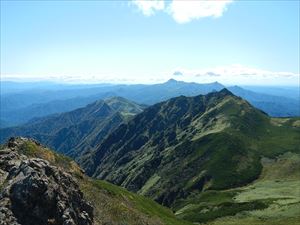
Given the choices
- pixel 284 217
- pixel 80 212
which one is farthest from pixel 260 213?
pixel 80 212

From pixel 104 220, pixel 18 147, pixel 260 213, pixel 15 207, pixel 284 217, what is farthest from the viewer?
pixel 260 213

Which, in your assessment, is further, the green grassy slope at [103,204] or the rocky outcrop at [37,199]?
the green grassy slope at [103,204]

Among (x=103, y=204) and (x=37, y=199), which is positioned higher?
(x=37, y=199)

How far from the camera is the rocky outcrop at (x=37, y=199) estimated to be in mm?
41406

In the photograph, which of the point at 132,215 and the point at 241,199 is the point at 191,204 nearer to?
the point at 241,199

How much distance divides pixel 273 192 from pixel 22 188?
13125 cm

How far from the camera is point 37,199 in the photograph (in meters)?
42.6

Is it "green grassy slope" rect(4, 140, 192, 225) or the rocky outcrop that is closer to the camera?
the rocky outcrop

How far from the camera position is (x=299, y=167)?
19300cm

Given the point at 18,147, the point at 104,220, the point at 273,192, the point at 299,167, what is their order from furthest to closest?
the point at 299,167 < the point at 273,192 < the point at 18,147 < the point at 104,220

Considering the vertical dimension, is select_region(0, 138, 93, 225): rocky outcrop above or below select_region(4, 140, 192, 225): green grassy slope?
above

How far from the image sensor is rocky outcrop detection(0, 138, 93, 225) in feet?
136

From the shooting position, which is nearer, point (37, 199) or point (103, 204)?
point (37, 199)

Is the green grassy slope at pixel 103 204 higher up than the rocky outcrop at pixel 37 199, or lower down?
lower down
